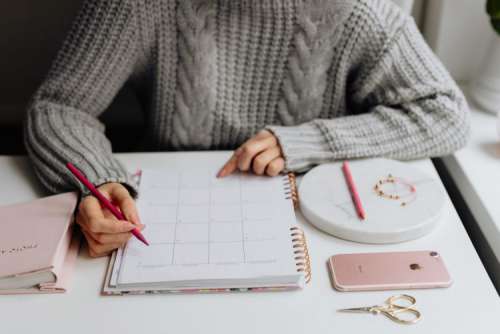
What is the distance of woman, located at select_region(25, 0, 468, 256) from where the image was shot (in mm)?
743

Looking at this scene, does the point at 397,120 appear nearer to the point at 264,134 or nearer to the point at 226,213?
the point at 264,134

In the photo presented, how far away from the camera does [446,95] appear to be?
813 millimetres

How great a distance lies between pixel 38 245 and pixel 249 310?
25 cm

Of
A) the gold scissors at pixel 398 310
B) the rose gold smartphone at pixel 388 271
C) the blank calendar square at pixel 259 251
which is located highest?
the blank calendar square at pixel 259 251

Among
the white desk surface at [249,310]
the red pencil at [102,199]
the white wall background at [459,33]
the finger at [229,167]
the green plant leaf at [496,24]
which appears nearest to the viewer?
the white desk surface at [249,310]

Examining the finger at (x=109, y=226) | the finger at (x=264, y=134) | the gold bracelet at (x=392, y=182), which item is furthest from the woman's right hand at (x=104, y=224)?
the gold bracelet at (x=392, y=182)

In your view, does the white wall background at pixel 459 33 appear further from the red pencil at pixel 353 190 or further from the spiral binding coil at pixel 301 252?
the spiral binding coil at pixel 301 252

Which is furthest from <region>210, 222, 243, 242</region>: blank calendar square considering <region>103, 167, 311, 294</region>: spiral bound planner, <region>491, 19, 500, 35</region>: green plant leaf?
<region>491, 19, 500, 35</region>: green plant leaf

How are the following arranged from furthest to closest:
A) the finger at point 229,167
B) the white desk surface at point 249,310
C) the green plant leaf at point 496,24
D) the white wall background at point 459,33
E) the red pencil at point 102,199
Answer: the white wall background at point 459,33, the green plant leaf at point 496,24, the finger at point 229,167, the red pencil at point 102,199, the white desk surface at point 249,310

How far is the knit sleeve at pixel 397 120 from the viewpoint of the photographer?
2.49 feet

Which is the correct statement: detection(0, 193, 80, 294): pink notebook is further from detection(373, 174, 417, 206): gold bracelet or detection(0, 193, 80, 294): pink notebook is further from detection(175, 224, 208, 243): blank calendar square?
detection(373, 174, 417, 206): gold bracelet

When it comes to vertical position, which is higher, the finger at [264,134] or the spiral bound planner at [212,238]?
the finger at [264,134]

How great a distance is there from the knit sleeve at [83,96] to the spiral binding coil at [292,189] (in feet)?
0.70

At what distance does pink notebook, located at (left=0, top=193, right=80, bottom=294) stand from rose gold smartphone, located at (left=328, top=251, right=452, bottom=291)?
313 millimetres
